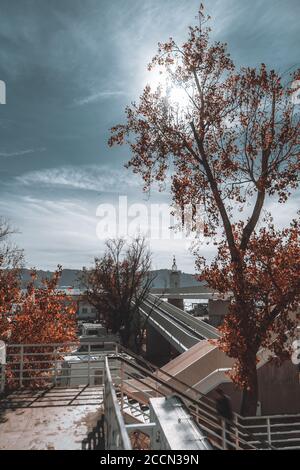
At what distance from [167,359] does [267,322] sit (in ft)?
94.6

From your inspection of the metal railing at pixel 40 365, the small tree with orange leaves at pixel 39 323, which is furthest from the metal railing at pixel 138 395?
the small tree with orange leaves at pixel 39 323

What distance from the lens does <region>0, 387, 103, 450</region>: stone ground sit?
8.00 m

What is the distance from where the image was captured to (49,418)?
9508 millimetres

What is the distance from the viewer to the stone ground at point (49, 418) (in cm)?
800

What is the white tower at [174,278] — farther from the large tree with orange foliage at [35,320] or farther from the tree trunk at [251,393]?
the tree trunk at [251,393]

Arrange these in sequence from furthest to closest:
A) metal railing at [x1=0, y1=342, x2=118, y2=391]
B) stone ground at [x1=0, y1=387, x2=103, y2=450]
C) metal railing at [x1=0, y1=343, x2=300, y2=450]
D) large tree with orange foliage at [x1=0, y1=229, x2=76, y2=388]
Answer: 1. large tree with orange foliage at [x1=0, y1=229, x2=76, y2=388]
2. metal railing at [x1=0, y1=342, x2=118, y2=391]
3. metal railing at [x1=0, y1=343, x2=300, y2=450]
4. stone ground at [x1=0, y1=387, x2=103, y2=450]

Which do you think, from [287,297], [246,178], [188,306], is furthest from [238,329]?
[188,306]

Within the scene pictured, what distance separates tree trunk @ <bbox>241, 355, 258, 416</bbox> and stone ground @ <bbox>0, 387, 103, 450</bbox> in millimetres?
4542

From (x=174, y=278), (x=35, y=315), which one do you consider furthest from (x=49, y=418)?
(x=174, y=278)

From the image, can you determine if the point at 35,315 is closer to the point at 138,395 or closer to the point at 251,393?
the point at 138,395

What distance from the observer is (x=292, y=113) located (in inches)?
503

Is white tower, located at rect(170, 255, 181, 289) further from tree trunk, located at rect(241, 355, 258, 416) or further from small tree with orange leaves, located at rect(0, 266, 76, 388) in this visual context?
tree trunk, located at rect(241, 355, 258, 416)

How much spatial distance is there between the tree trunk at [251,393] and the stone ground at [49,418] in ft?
14.9

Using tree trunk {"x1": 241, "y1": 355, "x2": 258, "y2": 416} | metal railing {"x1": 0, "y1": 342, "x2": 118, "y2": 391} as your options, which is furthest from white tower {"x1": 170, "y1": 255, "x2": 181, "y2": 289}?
tree trunk {"x1": 241, "y1": 355, "x2": 258, "y2": 416}
